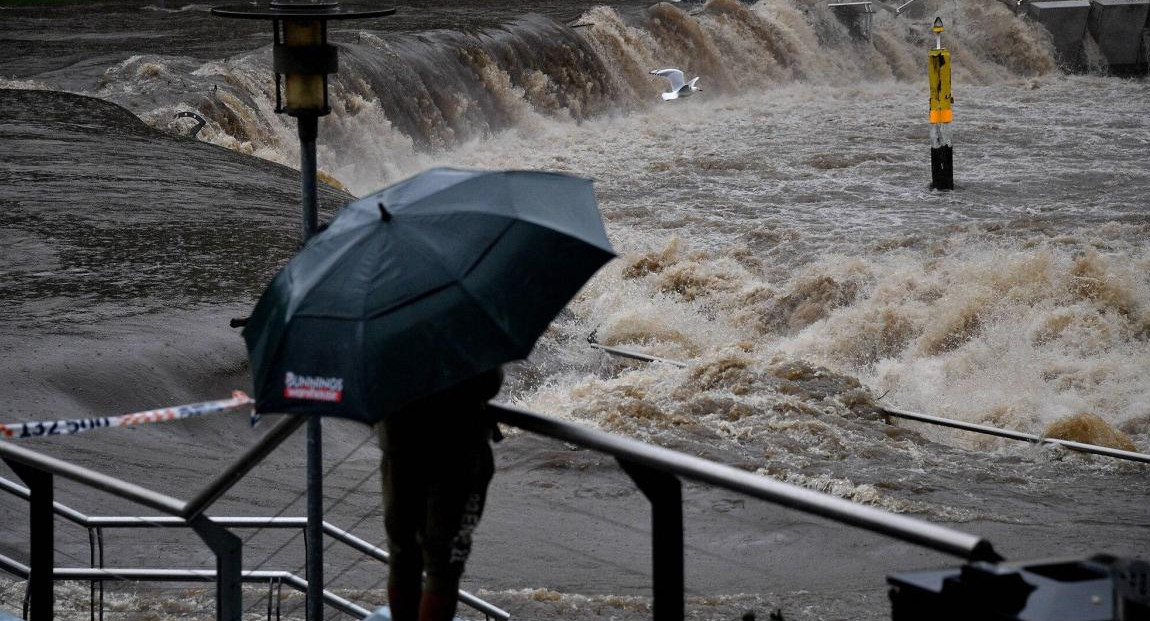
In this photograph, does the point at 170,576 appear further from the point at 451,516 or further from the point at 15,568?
the point at 451,516

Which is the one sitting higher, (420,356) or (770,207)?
(420,356)

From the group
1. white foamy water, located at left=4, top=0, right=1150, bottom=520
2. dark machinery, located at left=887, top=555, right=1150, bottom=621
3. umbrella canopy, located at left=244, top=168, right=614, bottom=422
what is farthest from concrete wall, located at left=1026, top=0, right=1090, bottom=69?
dark machinery, located at left=887, top=555, right=1150, bottom=621

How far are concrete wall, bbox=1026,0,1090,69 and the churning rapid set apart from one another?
384mm

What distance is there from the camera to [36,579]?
10.9 ft

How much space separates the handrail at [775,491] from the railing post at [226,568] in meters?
0.87

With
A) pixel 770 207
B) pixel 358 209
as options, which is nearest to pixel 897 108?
pixel 770 207

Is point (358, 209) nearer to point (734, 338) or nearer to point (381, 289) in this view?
point (381, 289)

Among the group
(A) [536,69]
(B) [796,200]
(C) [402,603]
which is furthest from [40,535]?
(A) [536,69]

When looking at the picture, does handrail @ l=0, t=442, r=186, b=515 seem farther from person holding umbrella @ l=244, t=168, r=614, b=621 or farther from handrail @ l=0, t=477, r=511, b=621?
handrail @ l=0, t=477, r=511, b=621

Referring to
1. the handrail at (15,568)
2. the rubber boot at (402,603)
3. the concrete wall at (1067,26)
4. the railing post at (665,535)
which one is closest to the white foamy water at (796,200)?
the concrete wall at (1067,26)

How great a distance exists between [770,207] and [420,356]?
58.6 ft

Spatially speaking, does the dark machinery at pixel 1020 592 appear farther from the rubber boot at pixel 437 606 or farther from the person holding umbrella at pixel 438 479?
the rubber boot at pixel 437 606

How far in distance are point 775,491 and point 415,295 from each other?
100cm

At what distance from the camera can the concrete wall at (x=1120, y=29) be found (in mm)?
33781
